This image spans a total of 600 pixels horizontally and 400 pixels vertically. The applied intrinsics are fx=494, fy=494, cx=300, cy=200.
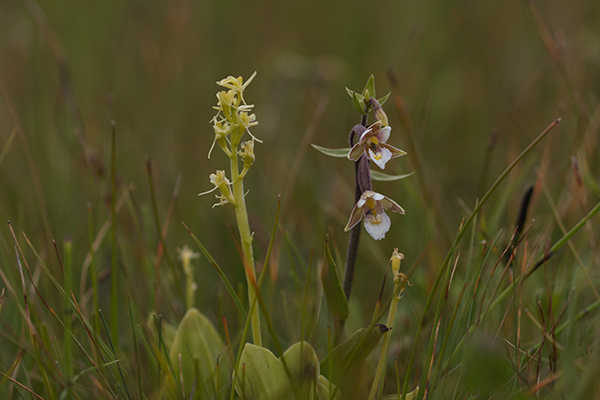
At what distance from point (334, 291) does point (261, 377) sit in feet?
0.91

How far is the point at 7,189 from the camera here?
9.18 feet

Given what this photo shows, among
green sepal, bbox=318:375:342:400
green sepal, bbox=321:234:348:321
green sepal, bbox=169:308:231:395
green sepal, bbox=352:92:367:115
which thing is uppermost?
green sepal, bbox=352:92:367:115

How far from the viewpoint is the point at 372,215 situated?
4.12 feet

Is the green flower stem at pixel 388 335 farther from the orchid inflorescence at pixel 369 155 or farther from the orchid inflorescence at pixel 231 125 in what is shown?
the orchid inflorescence at pixel 231 125

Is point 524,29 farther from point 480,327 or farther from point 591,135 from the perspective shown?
point 480,327

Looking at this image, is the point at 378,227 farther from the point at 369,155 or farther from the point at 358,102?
the point at 358,102

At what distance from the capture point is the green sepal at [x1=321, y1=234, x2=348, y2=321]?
1205 mm

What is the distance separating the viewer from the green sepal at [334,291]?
1205 millimetres

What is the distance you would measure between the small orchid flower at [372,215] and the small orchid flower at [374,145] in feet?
0.30

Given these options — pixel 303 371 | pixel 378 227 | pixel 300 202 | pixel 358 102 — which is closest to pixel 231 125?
pixel 358 102

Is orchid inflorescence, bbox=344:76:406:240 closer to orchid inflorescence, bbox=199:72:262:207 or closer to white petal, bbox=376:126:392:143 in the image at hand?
white petal, bbox=376:126:392:143

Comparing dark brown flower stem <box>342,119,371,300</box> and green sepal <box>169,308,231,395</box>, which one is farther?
green sepal <box>169,308,231,395</box>

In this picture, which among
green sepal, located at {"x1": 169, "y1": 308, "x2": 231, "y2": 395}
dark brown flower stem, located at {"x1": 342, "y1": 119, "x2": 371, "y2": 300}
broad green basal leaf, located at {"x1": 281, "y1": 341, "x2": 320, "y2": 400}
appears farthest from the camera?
green sepal, located at {"x1": 169, "y1": 308, "x2": 231, "y2": 395}

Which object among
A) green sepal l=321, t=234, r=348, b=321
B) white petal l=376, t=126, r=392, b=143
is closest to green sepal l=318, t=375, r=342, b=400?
green sepal l=321, t=234, r=348, b=321
